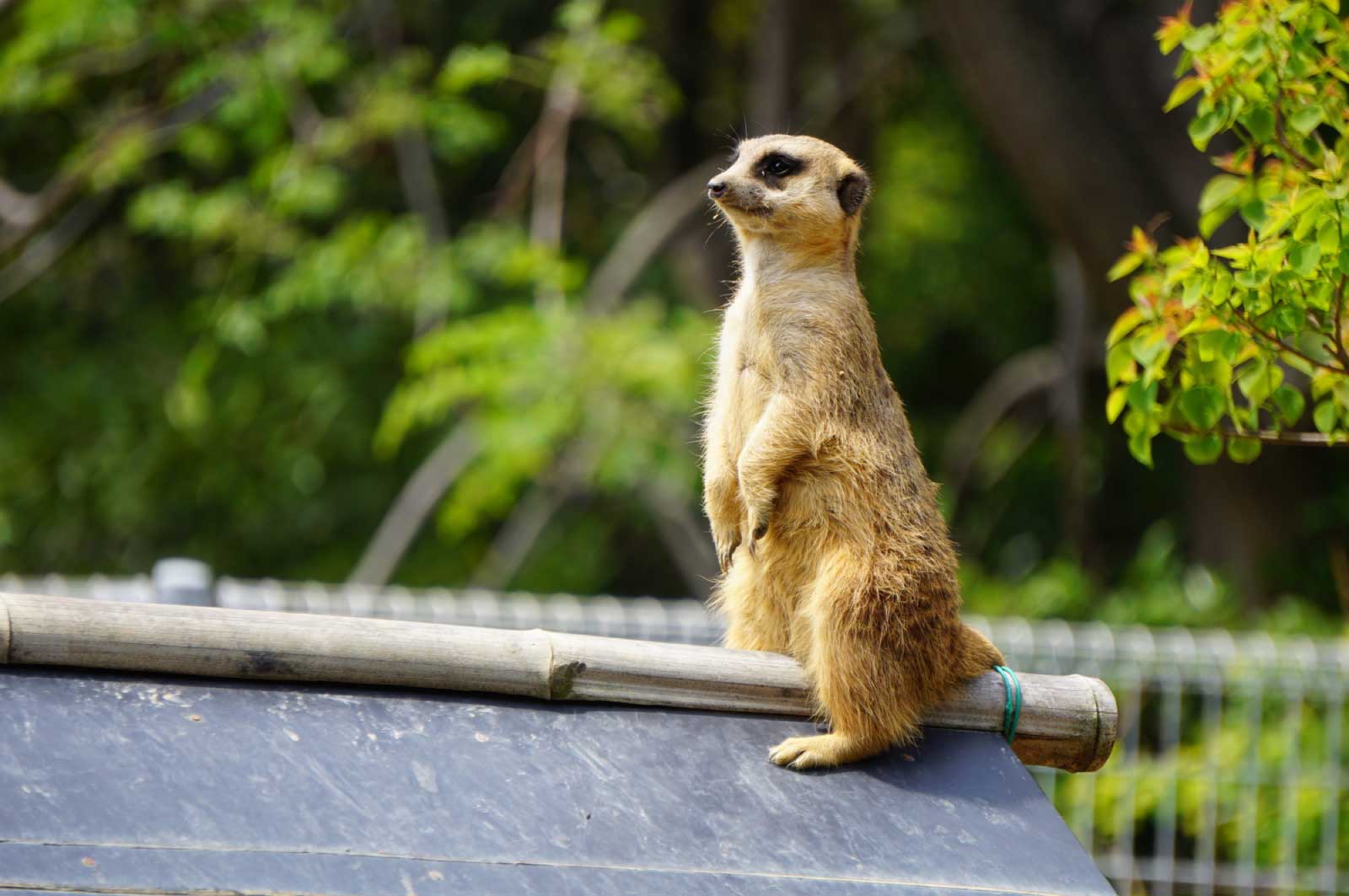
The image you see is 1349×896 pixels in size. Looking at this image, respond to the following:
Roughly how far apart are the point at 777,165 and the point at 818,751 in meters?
1.16

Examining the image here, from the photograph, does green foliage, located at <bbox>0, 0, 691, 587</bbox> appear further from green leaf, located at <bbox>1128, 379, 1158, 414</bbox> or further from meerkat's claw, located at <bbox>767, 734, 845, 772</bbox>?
meerkat's claw, located at <bbox>767, 734, 845, 772</bbox>

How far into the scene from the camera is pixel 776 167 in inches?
120

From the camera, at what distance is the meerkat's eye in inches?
120

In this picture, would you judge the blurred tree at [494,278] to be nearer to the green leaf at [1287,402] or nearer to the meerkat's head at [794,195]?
the meerkat's head at [794,195]

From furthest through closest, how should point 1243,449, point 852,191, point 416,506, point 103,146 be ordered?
point 416,506 → point 103,146 → point 852,191 → point 1243,449

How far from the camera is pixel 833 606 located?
8.65 feet

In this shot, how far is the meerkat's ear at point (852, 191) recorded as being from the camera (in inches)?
122

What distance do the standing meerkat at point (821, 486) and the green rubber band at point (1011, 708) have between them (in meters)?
0.06

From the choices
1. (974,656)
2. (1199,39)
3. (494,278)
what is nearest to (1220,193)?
(1199,39)

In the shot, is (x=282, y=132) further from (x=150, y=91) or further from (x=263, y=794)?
(x=263, y=794)

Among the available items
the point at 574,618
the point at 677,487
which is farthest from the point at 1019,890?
the point at 677,487

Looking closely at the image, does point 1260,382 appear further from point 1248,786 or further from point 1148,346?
point 1248,786

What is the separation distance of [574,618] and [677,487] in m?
2.62

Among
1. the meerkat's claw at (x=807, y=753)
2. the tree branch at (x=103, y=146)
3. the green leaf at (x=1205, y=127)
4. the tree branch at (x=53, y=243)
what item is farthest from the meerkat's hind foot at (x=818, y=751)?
the tree branch at (x=53, y=243)
